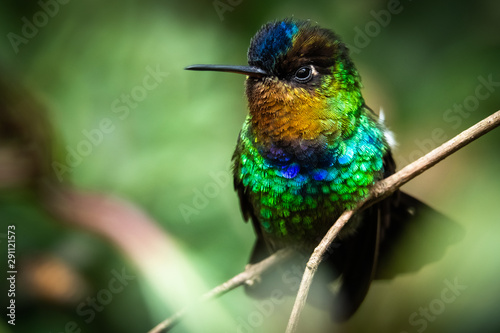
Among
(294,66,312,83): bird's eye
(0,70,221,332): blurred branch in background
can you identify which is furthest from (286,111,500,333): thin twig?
(0,70,221,332): blurred branch in background

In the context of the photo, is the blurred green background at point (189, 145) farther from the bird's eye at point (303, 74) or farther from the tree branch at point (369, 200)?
the bird's eye at point (303, 74)

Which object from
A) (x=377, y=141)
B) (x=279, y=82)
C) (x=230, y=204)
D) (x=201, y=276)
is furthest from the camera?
(x=230, y=204)

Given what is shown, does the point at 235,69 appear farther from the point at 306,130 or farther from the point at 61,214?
the point at 61,214

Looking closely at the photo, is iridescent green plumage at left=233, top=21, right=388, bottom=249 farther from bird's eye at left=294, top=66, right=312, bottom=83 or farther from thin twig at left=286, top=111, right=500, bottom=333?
thin twig at left=286, top=111, right=500, bottom=333

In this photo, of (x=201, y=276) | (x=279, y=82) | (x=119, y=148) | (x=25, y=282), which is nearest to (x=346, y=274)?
(x=201, y=276)

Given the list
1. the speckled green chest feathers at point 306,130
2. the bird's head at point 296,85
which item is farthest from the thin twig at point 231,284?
the bird's head at point 296,85

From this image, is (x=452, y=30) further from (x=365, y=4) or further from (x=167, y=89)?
(x=167, y=89)
